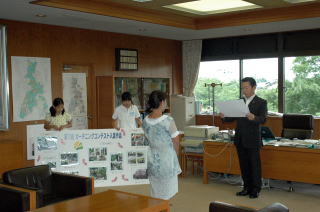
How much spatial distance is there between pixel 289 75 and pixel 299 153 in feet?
11.6

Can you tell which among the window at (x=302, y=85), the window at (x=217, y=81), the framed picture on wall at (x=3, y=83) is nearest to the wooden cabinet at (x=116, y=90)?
the window at (x=217, y=81)

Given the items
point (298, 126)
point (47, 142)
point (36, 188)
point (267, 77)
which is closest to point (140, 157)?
point (47, 142)

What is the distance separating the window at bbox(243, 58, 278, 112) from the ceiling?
3.30ft

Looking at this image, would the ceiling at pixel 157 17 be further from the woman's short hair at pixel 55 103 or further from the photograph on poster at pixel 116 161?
the photograph on poster at pixel 116 161

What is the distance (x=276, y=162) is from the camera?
5.89 m

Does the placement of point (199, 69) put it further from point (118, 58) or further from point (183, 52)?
point (118, 58)

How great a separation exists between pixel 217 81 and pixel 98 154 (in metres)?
4.69

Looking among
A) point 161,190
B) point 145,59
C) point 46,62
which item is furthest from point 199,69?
point 161,190

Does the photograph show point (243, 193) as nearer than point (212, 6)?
Yes

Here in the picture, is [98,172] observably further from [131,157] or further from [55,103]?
[55,103]

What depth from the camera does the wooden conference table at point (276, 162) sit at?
5602 mm

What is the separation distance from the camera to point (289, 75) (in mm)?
8867

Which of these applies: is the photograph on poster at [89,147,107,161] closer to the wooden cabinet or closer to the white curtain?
the wooden cabinet

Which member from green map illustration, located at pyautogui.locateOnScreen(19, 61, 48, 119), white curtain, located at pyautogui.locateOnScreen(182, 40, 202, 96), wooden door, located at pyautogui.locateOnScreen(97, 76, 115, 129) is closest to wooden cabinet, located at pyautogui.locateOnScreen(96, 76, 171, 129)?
wooden door, located at pyautogui.locateOnScreen(97, 76, 115, 129)
